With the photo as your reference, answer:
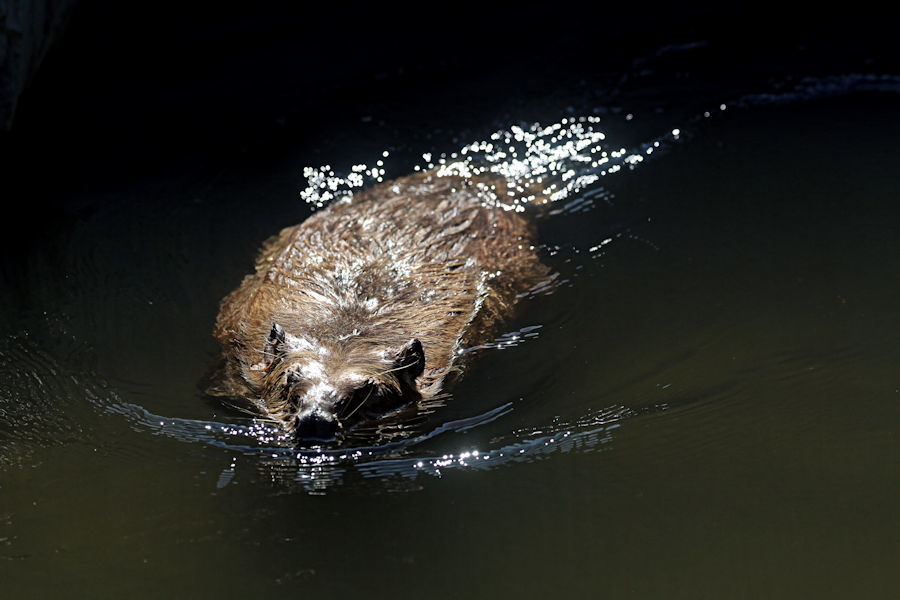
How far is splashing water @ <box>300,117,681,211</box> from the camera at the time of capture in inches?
245

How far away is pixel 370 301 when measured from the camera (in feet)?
15.9

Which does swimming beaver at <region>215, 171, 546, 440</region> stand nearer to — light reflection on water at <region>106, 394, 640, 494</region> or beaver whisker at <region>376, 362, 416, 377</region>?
beaver whisker at <region>376, 362, 416, 377</region>

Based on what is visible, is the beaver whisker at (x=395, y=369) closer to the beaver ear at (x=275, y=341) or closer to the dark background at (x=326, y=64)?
the beaver ear at (x=275, y=341)

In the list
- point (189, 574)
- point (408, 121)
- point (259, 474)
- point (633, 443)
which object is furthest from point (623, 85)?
point (189, 574)

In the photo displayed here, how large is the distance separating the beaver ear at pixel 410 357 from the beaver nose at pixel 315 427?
18.3 inches

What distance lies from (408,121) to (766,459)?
397cm

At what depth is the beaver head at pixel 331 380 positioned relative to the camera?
4.06 m

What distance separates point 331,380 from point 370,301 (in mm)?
749

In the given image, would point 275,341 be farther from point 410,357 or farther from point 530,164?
point 530,164

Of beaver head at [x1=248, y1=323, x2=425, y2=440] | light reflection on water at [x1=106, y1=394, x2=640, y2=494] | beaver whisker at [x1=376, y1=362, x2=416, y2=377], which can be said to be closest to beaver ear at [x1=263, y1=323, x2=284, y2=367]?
beaver head at [x1=248, y1=323, x2=425, y2=440]

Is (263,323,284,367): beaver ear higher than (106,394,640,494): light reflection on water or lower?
higher

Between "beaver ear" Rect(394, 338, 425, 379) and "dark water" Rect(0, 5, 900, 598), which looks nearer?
"dark water" Rect(0, 5, 900, 598)

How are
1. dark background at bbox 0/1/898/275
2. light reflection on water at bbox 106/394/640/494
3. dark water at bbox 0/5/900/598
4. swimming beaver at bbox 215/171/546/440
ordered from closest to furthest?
dark water at bbox 0/5/900/598 < light reflection on water at bbox 106/394/640/494 < swimming beaver at bbox 215/171/546/440 < dark background at bbox 0/1/898/275

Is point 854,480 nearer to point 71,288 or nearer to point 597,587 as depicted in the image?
point 597,587
